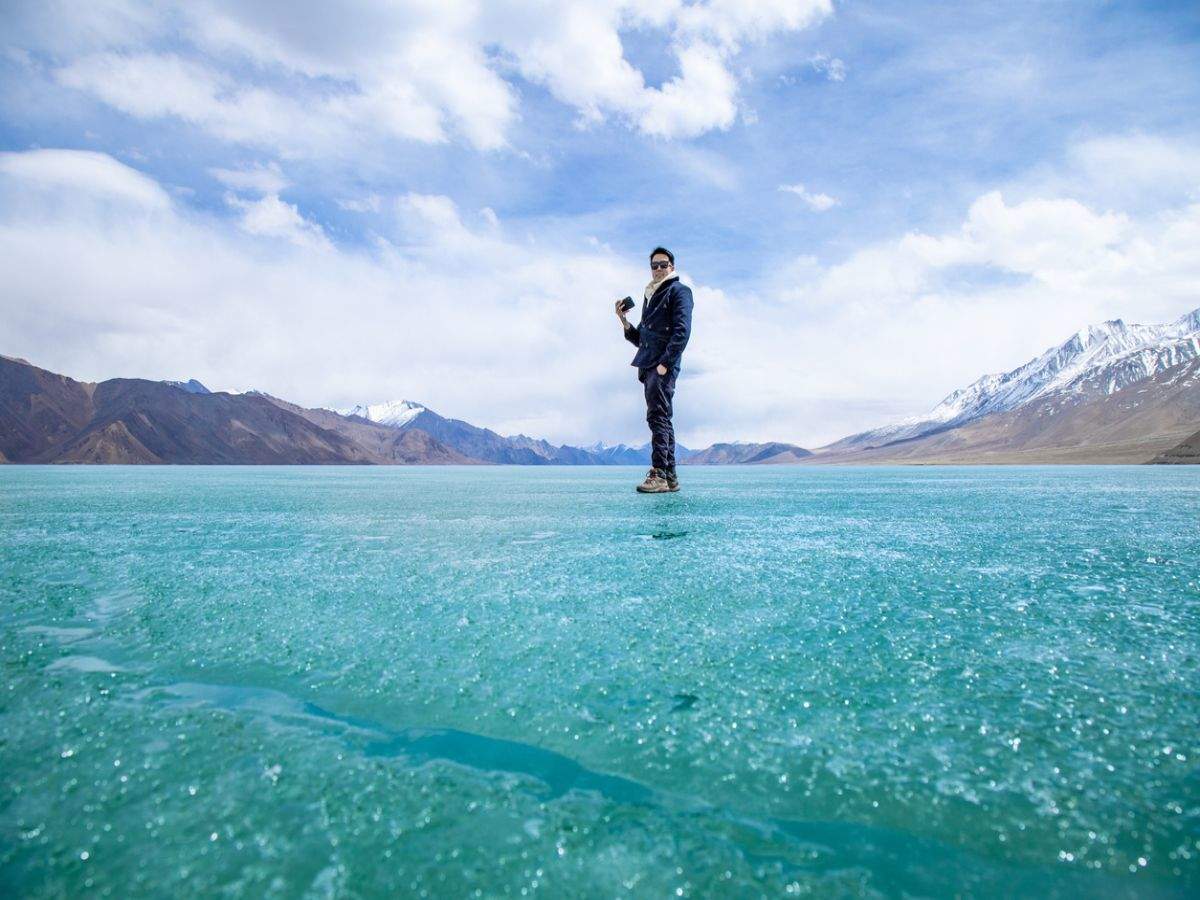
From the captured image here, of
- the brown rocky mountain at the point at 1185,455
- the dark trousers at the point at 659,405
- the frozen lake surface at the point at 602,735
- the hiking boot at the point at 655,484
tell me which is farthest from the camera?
the brown rocky mountain at the point at 1185,455

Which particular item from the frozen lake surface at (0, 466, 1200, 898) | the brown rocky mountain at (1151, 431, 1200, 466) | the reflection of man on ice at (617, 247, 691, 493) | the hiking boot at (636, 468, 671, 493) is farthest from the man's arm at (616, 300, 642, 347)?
the brown rocky mountain at (1151, 431, 1200, 466)

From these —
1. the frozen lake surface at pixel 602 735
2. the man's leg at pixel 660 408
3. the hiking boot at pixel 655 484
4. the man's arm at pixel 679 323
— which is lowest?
the frozen lake surface at pixel 602 735

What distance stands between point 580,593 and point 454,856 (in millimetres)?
Result: 3702

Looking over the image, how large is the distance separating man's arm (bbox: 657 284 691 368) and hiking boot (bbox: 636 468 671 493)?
4.51 meters

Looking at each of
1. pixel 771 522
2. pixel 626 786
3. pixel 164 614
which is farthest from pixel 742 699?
pixel 771 522

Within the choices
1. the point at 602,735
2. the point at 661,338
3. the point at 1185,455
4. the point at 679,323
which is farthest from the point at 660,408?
the point at 1185,455

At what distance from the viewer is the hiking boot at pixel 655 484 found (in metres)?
20.7

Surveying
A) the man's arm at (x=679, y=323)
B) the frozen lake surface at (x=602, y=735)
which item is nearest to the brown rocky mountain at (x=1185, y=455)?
the man's arm at (x=679, y=323)

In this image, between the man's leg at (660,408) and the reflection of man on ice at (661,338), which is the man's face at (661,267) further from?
the man's leg at (660,408)

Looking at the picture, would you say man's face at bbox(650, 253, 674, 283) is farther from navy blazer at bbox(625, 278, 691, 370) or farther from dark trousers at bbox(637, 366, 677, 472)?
dark trousers at bbox(637, 366, 677, 472)

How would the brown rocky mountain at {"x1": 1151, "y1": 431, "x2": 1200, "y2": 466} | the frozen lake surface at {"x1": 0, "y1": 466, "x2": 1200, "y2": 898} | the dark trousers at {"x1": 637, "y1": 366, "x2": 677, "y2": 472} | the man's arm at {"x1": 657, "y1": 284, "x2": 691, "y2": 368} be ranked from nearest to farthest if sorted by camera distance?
the frozen lake surface at {"x1": 0, "y1": 466, "x2": 1200, "y2": 898} → the man's arm at {"x1": 657, "y1": 284, "x2": 691, "y2": 368} → the dark trousers at {"x1": 637, "y1": 366, "x2": 677, "y2": 472} → the brown rocky mountain at {"x1": 1151, "y1": 431, "x2": 1200, "y2": 466}

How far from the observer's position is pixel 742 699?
318 cm

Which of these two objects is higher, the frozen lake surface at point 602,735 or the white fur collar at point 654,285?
the white fur collar at point 654,285

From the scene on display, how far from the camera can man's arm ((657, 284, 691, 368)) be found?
704 inches
